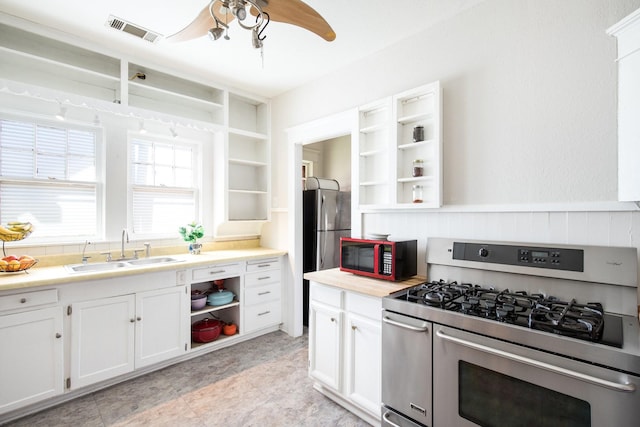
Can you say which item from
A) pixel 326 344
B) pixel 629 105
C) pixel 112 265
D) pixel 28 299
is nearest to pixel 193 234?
pixel 112 265

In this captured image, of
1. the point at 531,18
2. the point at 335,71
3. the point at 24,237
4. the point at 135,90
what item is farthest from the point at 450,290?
the point at 135,90

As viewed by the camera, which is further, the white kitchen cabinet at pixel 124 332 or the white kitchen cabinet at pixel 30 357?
the white kitchen cabinet at pixel 124 332

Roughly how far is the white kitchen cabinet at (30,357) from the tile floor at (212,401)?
0.18m

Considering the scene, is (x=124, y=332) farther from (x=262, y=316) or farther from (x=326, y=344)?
(x=326, y=344)

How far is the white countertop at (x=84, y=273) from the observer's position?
1.95m

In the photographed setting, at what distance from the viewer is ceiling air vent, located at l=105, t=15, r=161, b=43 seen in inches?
87.8

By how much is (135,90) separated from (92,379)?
258 centimetres

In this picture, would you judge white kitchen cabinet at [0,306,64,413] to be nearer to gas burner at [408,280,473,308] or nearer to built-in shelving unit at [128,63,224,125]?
built-in shelving unit at [128,63,224,125]

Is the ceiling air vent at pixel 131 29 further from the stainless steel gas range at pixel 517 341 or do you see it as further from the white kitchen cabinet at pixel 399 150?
the stainless steel gas range at pixel 517 341

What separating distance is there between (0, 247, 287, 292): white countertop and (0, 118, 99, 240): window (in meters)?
0.41

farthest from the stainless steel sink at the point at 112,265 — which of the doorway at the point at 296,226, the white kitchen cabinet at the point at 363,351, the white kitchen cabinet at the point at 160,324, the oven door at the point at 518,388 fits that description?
the oven door at the point at 518,388

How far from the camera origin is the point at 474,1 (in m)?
2.00

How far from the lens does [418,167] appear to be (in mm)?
2217

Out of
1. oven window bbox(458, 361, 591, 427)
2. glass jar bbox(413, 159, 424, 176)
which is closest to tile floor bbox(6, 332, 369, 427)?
oven window bbox(458, 361, 591, 427)
